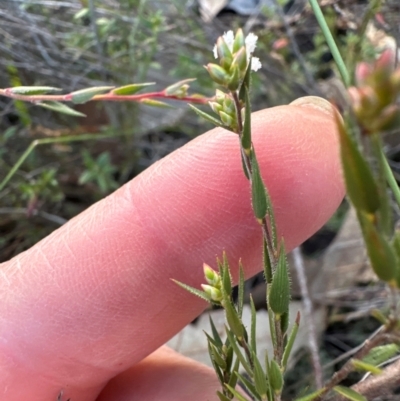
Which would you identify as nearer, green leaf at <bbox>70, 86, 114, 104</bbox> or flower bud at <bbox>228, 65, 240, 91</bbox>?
flower bud at <bbox>228, 65, 240, 91</bbox>

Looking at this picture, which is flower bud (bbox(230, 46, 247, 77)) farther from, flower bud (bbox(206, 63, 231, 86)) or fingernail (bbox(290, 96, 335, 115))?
fingernail (bbox(290, 96, 335, 115))

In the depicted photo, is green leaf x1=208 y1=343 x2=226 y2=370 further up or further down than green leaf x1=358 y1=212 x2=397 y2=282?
further down

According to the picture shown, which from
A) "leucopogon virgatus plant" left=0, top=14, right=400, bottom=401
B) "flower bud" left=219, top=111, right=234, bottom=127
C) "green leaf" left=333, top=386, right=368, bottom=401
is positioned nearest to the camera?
"leucopogon virgatus plant" left=0, top=14, right=400, bottom=401

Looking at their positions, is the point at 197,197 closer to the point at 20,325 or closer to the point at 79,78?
the point at 20,325

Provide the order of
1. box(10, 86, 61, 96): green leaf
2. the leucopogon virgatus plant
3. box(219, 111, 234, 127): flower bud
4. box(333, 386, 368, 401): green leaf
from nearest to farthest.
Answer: the leucopogon virgatus plant
box(333, 386, 368, 401): green leaf
box(219, 111, 234, 127): flower bud
box(10, 86, 61, 96): green leaf

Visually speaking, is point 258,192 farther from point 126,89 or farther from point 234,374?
point 126,89

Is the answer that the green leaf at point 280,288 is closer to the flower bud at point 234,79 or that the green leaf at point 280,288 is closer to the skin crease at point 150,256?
the flower bud at point 234,79

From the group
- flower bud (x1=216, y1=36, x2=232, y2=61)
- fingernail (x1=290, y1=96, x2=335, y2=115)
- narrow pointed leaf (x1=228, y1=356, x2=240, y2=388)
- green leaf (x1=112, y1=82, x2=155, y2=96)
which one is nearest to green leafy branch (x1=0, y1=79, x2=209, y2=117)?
green leaf (x1=112, y1=82, x2=155, y2=96)
